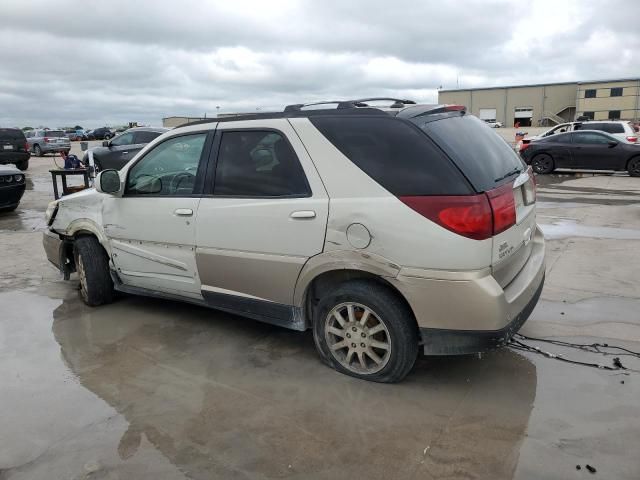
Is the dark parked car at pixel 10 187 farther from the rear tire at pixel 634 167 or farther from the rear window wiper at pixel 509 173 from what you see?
the rear tire at pixel 634 167

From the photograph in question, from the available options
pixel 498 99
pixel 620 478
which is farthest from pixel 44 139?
pixel 498 99

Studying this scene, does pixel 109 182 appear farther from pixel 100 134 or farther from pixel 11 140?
pixel 100 134

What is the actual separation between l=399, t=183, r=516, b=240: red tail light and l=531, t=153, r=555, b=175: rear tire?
1532cm

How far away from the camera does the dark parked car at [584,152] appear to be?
15.6 meters

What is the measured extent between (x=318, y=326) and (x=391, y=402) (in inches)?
28.1

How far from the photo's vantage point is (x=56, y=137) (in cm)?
3228

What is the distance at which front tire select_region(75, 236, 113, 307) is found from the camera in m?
4.97

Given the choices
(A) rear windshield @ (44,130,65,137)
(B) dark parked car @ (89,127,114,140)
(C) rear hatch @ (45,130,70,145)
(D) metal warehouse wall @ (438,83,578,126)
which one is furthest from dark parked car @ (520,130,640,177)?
(D) metal warehouse wall @ (438,83,578,126)

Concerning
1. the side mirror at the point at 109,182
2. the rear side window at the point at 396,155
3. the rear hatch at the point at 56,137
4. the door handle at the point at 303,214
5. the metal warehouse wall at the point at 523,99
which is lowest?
the door handle at the point at 303,214

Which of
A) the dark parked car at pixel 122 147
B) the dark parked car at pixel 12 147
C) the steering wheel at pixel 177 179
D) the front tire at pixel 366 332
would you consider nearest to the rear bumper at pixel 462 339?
the front tire at pixel 366 332

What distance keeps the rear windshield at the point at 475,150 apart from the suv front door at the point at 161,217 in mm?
1819

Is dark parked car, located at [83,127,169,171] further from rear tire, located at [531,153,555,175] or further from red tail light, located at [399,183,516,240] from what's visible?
red tail light, located at [399,183,516,240]

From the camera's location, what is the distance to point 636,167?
15516mm

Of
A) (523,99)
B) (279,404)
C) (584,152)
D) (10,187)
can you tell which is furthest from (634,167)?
(523,99)
